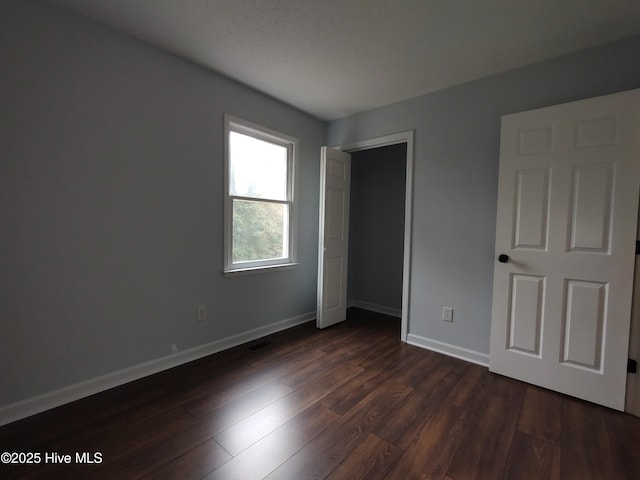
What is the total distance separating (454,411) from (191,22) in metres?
3.07

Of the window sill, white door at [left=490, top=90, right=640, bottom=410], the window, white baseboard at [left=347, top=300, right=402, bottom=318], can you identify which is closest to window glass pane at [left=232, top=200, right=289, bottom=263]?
the window

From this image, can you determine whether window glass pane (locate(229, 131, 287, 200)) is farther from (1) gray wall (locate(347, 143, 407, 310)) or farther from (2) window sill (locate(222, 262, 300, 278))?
(1) gray wall (locate(347, 143, 407, 310))

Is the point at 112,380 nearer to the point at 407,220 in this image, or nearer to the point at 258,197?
the point at 258,197

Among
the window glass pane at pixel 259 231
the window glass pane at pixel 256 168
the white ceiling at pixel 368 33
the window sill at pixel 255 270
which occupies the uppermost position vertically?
the white ceiling at pixel 368 33

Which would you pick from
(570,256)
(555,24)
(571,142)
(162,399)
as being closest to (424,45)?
(555,24)

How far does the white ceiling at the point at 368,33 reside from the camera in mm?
1725

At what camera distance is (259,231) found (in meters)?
3.04

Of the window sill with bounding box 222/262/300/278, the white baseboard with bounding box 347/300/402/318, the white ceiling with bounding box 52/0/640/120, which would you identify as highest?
the white ceiling with bounding box 52/0/640/120

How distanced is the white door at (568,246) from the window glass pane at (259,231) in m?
2.11

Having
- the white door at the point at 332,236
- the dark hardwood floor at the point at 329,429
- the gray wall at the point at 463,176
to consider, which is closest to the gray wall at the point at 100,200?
the dark hardwood floor at the point at 329,429

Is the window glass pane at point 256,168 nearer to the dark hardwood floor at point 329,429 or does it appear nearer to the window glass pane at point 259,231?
the window glass pane at point 259,231

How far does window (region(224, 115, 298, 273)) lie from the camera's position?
2.75m

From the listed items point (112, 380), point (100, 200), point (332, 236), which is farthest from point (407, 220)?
point (112, 380)

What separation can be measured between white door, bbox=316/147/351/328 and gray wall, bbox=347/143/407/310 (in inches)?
30.1
